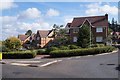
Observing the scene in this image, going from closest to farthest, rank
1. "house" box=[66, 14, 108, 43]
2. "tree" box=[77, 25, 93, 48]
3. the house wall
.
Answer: "tree" box=[77, 25, 93, 48] → "house" box=[66, 14, 108, 43] → the house wall

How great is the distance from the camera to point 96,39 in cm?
6700

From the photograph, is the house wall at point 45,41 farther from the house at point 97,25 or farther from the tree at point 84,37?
the tree at point 84,37

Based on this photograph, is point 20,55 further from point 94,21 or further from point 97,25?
point 94,21

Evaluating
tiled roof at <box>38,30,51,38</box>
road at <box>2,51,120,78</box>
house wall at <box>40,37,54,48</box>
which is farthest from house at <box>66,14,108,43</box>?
road at <box>2,51,120,78</box>

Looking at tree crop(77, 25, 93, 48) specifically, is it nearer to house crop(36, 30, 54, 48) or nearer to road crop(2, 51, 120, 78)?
road crop(2, 51, 120, 78)

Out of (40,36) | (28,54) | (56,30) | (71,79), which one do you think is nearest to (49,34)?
(40,36)

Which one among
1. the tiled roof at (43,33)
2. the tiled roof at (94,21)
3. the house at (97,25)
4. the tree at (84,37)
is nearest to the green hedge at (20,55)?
the tree at (84,37)

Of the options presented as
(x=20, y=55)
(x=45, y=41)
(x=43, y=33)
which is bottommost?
(x=20, y=55)

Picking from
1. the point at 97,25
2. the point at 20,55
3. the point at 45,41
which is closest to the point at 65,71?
the point at 20,55

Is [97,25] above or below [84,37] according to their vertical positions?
above

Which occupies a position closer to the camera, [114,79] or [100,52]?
[114,79]

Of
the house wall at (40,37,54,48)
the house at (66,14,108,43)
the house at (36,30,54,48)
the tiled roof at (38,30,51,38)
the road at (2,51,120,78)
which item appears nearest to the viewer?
the road at (2,51,120,78)

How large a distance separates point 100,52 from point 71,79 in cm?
2370

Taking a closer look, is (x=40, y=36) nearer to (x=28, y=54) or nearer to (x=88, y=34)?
(x=88, y=34)
